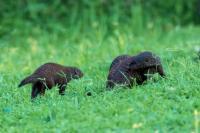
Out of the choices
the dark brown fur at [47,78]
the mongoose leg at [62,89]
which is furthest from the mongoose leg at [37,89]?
the mongoose leg at [62,89]

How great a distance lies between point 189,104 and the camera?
6066 mm

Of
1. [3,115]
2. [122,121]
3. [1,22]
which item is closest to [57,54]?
[1,22]

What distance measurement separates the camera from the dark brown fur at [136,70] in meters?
6.91

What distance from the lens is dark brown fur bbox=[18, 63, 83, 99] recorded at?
272 inches

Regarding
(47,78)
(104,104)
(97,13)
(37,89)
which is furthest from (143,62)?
(97,13)

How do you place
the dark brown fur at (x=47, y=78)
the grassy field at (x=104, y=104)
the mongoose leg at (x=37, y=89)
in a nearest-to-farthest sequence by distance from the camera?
the grassy field at (x=104, y=104) < the dark brown fur at (x=47, y=78) < the mongoose leg at (x=37, y=89)

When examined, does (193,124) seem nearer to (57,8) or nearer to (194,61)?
(194,61)

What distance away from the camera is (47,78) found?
6941mm

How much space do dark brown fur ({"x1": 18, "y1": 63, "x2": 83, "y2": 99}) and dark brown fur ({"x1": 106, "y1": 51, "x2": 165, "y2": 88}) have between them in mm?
465

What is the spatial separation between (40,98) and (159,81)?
1.17 meters

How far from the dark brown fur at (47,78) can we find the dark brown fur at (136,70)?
1.53 feet

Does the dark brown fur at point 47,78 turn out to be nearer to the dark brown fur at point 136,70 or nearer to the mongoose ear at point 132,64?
the dark brown fur at point 136,70

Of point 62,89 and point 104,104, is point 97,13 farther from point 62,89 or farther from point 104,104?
point 104,104

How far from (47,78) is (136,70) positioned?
2.86ft
